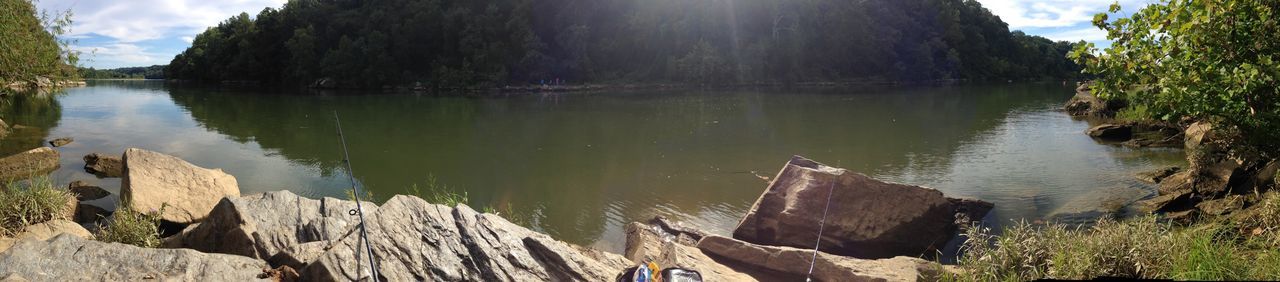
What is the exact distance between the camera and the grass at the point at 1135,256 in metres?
4.39

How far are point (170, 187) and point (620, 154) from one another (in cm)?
1154

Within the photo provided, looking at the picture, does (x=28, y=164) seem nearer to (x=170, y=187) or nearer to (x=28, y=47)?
(x=28, y=47)

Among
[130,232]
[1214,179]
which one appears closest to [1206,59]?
[1214,179]

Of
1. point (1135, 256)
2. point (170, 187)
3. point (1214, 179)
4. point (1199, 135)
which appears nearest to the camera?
point (1135, 256)

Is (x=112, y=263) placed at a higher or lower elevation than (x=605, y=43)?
lower

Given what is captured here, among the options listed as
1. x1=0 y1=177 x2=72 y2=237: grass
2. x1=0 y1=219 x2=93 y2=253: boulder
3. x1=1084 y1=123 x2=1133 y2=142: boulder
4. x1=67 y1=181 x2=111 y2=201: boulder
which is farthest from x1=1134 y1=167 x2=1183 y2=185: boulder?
x1=67 y1=181 x2=111 y2=201: boulder

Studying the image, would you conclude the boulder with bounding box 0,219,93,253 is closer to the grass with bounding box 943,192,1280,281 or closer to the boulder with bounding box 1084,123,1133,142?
the grass with bounding box 943,192,1280,281

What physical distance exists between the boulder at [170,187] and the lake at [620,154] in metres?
2.74

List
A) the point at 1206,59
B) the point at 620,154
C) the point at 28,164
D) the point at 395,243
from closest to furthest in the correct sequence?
the point at 395,243 < the point at 1206,59 < the point at 28,164 < the point at 620,154

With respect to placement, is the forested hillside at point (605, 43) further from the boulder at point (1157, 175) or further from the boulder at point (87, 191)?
the boulder at point (1157, 175)

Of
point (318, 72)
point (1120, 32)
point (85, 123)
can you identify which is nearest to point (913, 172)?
point (1120, 32)

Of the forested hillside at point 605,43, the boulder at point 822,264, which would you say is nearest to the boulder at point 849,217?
the boulder at point 822,264

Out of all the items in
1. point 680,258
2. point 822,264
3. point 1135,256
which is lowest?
point 822,264

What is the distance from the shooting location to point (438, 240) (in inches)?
225
